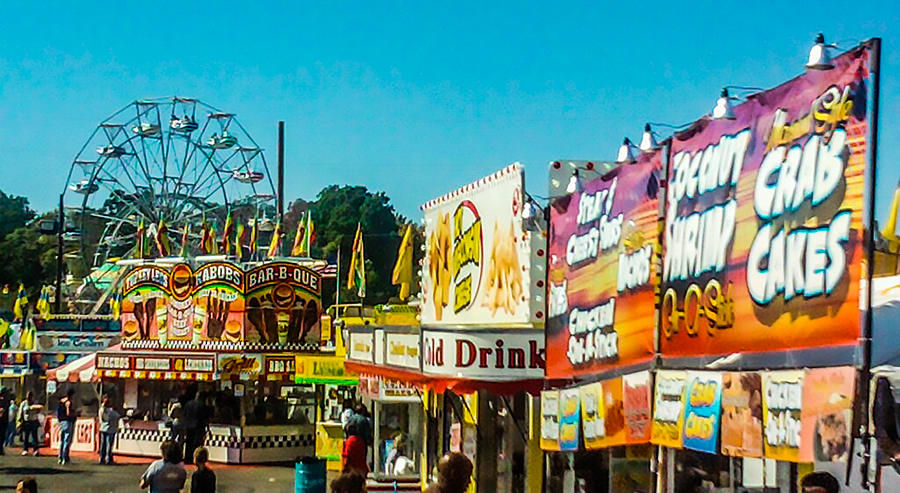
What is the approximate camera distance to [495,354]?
13445mm

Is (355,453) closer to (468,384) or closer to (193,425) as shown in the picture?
(468,384)

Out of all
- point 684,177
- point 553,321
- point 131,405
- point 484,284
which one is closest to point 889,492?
point 684,177

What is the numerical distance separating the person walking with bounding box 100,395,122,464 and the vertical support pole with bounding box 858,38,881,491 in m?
22.1

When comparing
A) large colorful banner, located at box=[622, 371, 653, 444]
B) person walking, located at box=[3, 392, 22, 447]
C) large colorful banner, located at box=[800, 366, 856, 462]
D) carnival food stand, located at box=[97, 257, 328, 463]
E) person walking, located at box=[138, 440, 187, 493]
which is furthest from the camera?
person walking, located at box=[3, 392, 22, 447]

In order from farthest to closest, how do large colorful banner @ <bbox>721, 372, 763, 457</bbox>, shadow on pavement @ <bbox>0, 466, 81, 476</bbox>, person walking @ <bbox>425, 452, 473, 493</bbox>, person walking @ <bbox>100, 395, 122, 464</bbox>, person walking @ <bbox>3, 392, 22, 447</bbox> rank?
person walking @ <bbox>3, 392, 22, 447</bbox> < person walking @ <bbox>100, 395, 122, 464</bbox> < shadow on pavement @ <bbox>0, 466, 81, 476</bbox> < large colorful banner @ <bbox>721, 372, 763, 457</bbox> < person walking @ <bbox>425, 452, 473, 493</bbox>

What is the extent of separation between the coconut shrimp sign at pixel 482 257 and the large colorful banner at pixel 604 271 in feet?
5.67

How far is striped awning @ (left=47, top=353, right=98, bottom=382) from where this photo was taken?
31844mm

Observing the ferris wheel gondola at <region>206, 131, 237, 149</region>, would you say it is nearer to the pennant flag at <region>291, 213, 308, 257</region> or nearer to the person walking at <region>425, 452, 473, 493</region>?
the pennant flag at <region>291, 213, 308, 257</region>

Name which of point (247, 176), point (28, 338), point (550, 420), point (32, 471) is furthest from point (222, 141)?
point (550, 420)

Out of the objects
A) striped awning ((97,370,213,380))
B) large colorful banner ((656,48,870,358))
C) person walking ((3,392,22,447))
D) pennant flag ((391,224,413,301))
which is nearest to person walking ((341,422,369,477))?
large colorful banner ((656,48,870,358))

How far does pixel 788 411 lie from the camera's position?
7.22 meters

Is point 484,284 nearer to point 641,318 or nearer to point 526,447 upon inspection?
point 526,447

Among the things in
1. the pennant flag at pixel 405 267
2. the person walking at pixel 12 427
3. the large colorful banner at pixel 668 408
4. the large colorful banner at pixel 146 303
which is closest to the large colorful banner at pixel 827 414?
the large colorful banner at pixel 668 408

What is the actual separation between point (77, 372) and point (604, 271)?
24.2 meters
